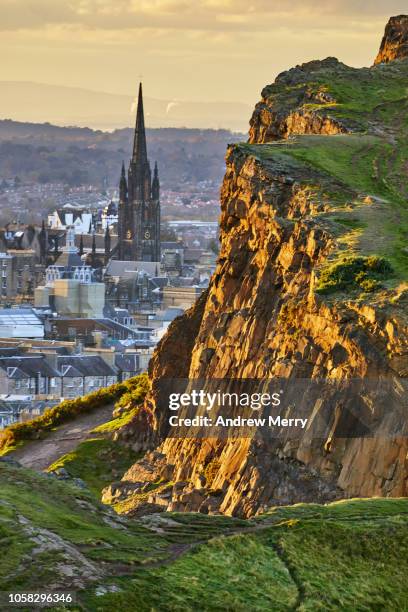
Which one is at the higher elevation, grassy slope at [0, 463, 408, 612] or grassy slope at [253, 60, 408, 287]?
grassy slope at [253, 60, 408, 287]

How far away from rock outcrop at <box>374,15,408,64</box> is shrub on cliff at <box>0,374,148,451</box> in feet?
40.1

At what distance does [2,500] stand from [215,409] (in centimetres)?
1455

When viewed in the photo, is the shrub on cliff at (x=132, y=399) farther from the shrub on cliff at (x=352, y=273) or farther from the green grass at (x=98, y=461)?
the shrub on cliff at (x=352, y=273)

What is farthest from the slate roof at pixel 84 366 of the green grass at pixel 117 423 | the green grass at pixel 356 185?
the green grass at pixel 356 185

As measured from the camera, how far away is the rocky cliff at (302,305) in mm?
34562

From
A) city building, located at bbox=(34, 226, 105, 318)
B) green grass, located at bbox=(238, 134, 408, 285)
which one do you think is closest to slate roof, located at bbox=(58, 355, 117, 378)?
city building, located at bbox=(34, 226, 105, 318)

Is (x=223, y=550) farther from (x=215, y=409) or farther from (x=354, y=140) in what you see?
(x=354, y=140)

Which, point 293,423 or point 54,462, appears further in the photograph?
point 54,462

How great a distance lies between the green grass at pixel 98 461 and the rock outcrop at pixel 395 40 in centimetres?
1646

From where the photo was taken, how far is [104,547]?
2634 centimetres

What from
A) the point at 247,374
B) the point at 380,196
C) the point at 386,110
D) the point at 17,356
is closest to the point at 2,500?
the point at 247,374

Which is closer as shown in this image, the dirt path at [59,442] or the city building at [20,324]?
the dirt path at [59,442]

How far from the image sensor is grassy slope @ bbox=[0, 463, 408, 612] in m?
24.9

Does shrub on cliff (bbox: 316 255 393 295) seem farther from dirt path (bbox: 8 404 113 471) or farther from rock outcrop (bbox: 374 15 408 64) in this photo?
rock outcrop (bbox: 374 15 408 64)
